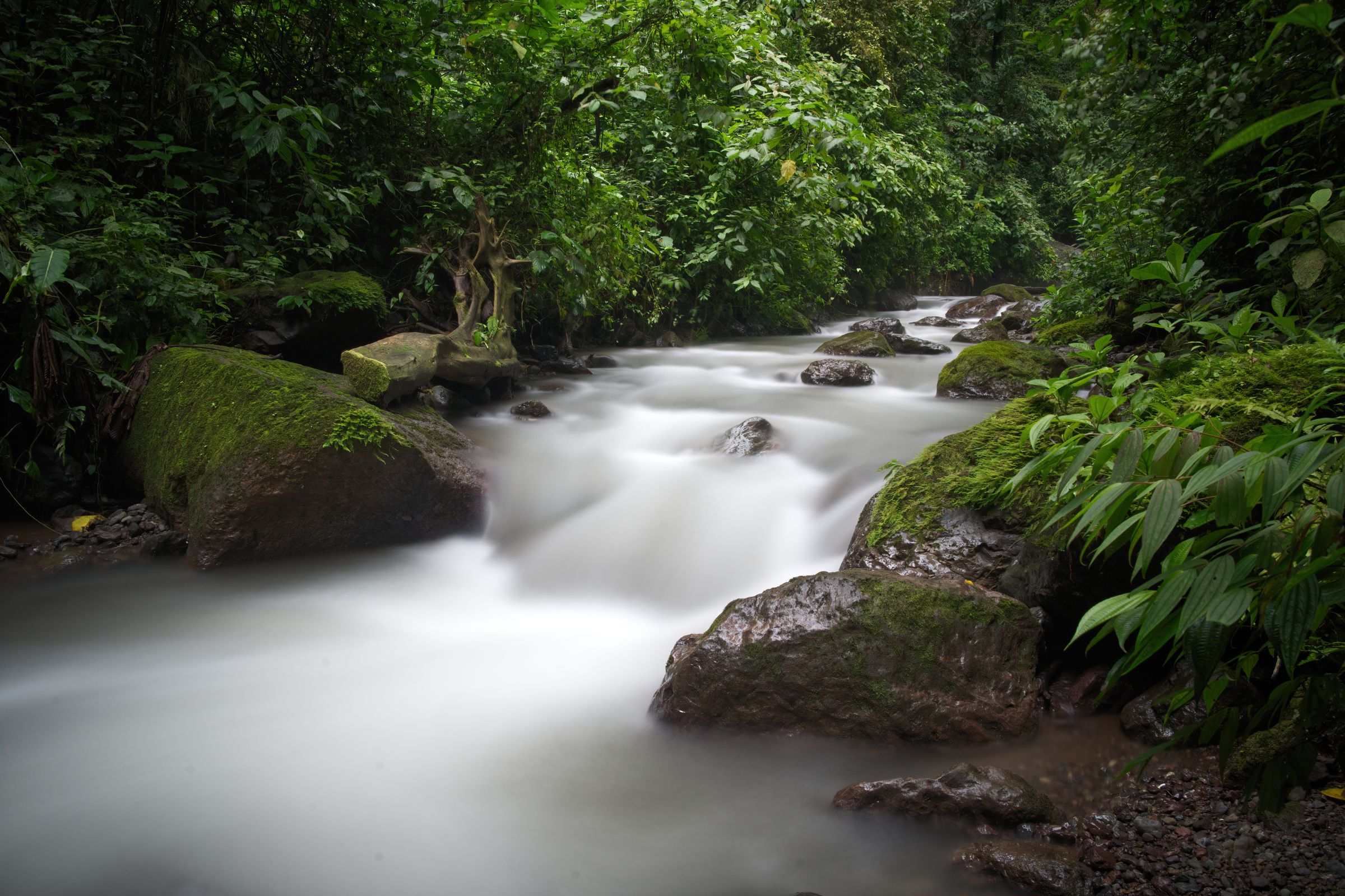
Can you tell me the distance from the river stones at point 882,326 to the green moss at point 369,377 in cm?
804

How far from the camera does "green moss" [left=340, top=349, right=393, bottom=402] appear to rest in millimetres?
5707

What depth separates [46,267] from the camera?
14.8ft

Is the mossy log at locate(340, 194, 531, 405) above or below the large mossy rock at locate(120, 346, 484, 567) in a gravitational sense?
above

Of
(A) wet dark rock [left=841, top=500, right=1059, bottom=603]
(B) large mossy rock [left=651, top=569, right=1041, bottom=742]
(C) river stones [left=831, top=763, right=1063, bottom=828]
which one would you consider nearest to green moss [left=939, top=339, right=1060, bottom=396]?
(A) wet dark rock [left=841, top=500, right=1059, bottom=603]

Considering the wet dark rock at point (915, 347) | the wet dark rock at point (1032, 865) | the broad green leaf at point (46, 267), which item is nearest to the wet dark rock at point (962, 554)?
the wet dark rock at point (1032, 865)

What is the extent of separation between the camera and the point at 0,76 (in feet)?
18.4

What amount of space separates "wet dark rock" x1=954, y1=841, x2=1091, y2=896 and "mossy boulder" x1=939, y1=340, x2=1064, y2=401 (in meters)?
5.51

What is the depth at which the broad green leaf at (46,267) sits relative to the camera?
4461 mm

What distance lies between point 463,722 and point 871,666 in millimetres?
1793

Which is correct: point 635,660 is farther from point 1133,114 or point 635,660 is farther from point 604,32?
point 604,32

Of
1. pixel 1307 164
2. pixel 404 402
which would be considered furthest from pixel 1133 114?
pixel 404 402

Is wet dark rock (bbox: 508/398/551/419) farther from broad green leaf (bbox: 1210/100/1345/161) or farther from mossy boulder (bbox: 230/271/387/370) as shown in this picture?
broad green leaf (bbox: 1210/100/1345/161)

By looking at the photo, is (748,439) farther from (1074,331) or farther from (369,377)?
(1074,331)

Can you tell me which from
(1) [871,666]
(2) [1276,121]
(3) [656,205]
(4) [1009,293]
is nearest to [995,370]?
(3) [656,205]
